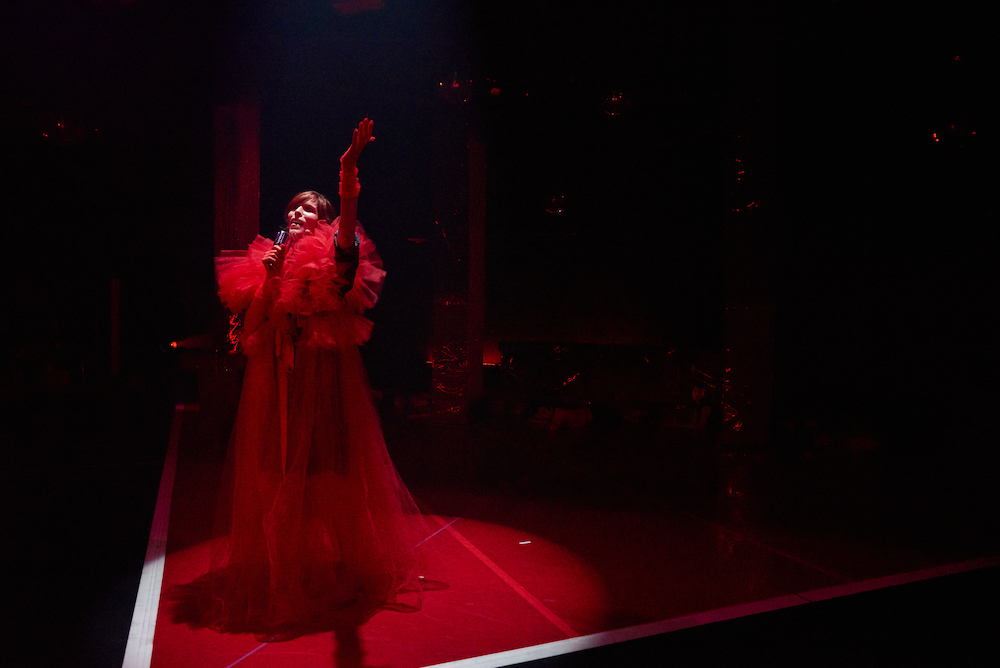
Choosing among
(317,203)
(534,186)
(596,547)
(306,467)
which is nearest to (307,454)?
(306,467)

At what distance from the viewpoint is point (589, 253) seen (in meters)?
7.16

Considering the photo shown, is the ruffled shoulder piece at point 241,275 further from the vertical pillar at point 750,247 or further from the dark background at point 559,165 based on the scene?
the vertical pillar at point 750,247

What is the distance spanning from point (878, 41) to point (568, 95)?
8.29 feet

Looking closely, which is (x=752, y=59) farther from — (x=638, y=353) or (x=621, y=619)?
(x=621, y=619)

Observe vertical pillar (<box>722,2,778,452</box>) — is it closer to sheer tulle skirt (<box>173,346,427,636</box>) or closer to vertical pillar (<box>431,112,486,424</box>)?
vertical pillar (<box>431,112,486,424</box>)

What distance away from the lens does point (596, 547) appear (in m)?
2.96

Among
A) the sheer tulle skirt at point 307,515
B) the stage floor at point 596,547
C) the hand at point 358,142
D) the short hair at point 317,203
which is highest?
the hand at point 358,142

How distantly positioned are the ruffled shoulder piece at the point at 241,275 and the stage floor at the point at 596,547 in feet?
3.66

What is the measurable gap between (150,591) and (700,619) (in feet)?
6.60

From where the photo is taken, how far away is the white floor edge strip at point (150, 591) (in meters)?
1.91

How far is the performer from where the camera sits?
2145 mm

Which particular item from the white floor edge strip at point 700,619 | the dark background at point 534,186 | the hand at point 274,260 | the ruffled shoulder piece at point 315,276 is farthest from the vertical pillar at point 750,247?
the hand at point 274,260

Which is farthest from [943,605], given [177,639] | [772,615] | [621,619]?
[177,639]

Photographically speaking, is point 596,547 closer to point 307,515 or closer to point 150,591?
point 307,515
